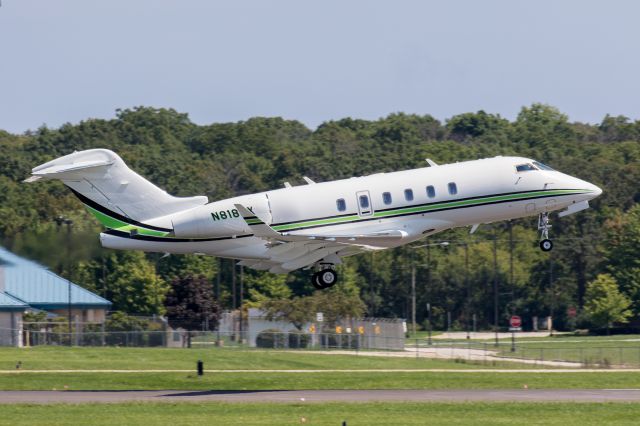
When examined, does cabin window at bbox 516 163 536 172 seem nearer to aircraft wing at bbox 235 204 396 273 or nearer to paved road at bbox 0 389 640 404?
aircraft wing at bbox 235 204 396 273

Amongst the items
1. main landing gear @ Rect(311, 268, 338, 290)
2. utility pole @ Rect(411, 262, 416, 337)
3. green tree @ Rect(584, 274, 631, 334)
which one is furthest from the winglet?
green tree @ Rect(584, 274, 631, 334)

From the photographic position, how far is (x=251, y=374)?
5331cm

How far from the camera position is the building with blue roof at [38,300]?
71.1 meters

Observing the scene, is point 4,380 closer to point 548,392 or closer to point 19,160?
point 548,392

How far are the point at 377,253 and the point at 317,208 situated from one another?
7126 centimetres

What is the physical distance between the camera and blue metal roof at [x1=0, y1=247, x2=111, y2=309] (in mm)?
69438

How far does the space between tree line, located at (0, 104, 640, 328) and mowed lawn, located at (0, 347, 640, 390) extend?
6112mm

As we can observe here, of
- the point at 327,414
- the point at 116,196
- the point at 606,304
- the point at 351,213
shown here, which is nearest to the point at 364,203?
the point at 351,213

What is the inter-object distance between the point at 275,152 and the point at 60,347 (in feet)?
317

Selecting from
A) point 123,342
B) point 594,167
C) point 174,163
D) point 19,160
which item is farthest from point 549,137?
point 123,342

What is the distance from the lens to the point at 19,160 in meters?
139

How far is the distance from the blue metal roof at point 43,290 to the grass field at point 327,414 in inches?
970

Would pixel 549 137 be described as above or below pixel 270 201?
above

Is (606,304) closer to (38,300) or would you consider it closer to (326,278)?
(38,300)
